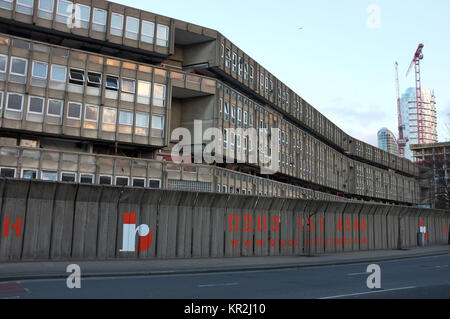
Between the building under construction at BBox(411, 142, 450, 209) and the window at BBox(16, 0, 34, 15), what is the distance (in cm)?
8296

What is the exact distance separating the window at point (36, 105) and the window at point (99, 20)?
859 cm

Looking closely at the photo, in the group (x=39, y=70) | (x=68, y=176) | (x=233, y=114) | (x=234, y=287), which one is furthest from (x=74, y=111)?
(x=234, y=287)

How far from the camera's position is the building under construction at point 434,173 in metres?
109

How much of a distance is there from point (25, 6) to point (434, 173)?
11567 cm

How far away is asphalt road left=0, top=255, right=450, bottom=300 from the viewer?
11750 millimetres

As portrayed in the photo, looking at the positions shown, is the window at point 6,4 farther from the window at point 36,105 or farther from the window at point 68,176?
the window at point 68,176

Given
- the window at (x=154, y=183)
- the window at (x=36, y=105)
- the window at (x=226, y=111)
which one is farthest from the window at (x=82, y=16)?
the window at (x=226, y=111)

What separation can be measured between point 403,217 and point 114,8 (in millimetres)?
32170

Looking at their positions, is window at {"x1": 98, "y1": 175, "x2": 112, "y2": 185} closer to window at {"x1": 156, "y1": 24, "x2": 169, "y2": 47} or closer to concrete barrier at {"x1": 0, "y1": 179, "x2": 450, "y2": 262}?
window at {"x1": 156, "y1": 24, "x2": 169, "y2": 47}

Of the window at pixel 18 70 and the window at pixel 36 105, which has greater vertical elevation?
the window at pixel 18 70

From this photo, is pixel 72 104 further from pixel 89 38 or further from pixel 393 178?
pixel 393 178

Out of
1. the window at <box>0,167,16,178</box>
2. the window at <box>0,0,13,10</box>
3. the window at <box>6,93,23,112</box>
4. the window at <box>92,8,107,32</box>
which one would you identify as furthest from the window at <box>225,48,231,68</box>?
the window at <box>0,167,16,178</box>

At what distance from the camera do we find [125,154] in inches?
1746

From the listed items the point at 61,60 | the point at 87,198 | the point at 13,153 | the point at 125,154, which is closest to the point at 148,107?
the point at 125,154
